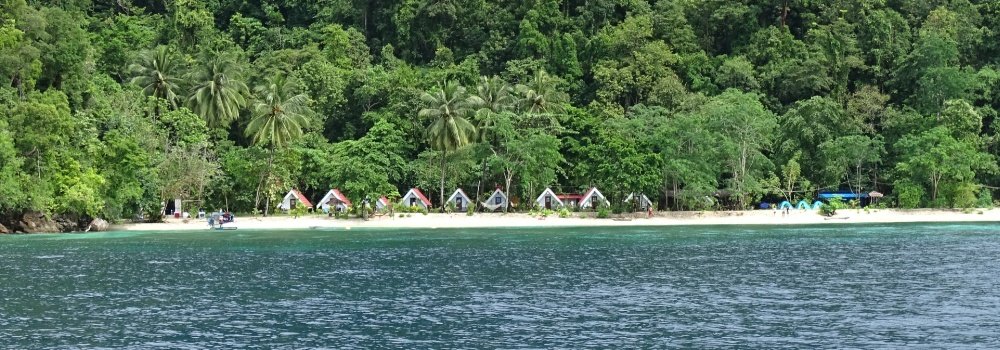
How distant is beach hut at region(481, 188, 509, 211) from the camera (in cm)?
9269

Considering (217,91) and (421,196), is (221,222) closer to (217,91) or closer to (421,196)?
(217,91)

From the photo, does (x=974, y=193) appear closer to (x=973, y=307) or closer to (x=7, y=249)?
(x=973, y=307)

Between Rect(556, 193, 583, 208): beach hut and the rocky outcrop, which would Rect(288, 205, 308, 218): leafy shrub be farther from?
Rect(556, 193, 583, 208): beach hut

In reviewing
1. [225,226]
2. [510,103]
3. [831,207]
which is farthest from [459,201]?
[831,207]

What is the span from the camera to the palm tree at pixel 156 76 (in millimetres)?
93812

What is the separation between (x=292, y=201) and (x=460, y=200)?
1481 cm

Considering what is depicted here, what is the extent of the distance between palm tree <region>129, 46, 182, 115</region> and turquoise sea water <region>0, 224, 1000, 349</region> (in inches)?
1100

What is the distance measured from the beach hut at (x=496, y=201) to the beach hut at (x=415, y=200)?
17.2 feet

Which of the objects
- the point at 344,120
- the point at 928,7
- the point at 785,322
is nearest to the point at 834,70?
the point at 928,7

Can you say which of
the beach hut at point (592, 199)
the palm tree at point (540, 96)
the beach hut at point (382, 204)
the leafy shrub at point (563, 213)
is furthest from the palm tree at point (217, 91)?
the beach hut at point (592, 199)

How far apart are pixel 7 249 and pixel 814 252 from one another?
154 ft

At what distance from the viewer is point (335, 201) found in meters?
91.7

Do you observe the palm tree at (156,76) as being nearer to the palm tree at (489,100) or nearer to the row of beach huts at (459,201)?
the row of beach huts at (459,201)

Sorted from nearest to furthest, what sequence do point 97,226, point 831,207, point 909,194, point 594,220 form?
point 97,226 < point 594,220 < point 909,194 < point 831,207
